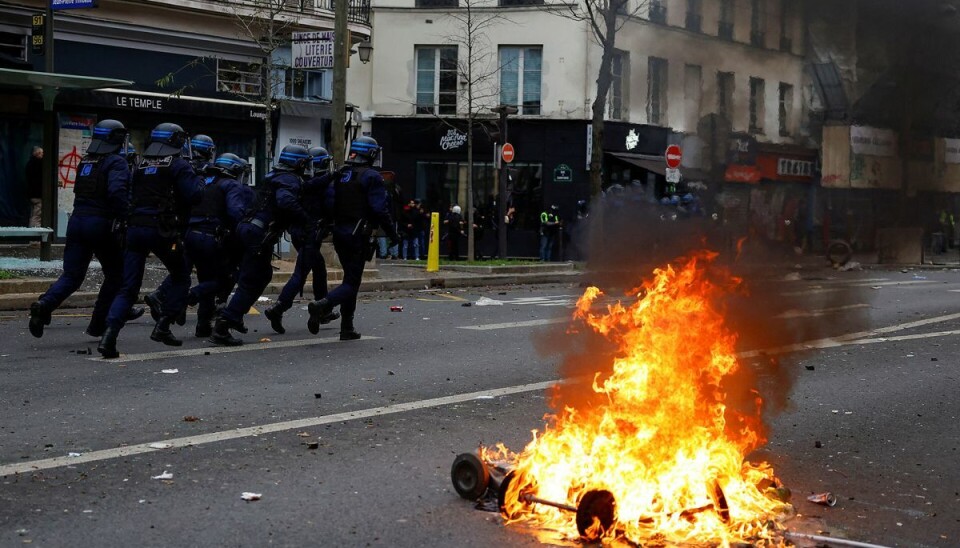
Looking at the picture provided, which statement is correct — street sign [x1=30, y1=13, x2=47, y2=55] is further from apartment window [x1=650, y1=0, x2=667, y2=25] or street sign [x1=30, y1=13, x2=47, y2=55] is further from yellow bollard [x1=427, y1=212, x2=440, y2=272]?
apartment window [x1=650, y1=0, x2=667, y2=25]

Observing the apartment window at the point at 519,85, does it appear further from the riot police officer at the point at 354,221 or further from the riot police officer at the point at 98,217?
→ the riot police officer at the point at 98,217

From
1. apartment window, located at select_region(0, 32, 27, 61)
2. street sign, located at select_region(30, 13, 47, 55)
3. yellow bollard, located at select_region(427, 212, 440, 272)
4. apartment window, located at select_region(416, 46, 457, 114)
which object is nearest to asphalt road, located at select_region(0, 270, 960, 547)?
street sign, located at select_region(30, 13, 47, 55)

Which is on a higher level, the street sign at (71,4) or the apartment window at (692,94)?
the street sign at (71,4)

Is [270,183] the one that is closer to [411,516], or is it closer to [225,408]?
[225,408]

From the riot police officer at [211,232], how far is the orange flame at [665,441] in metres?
6.26

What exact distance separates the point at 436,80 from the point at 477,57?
1.69 metres

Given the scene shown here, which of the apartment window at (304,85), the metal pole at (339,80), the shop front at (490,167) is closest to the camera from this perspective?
the metal pole at (339,80)

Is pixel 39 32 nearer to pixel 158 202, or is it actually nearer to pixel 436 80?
pixel 158 202

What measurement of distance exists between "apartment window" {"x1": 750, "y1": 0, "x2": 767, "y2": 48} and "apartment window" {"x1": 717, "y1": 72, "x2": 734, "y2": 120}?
0.85 feet

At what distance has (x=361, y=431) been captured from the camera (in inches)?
296

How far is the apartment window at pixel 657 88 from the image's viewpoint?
5465 millimetres

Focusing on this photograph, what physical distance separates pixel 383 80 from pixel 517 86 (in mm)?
4137

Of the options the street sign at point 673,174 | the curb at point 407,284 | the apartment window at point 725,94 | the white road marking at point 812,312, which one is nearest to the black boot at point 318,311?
the curb at point 407,284

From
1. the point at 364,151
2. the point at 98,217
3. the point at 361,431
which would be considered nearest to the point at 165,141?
the point at 98,217
